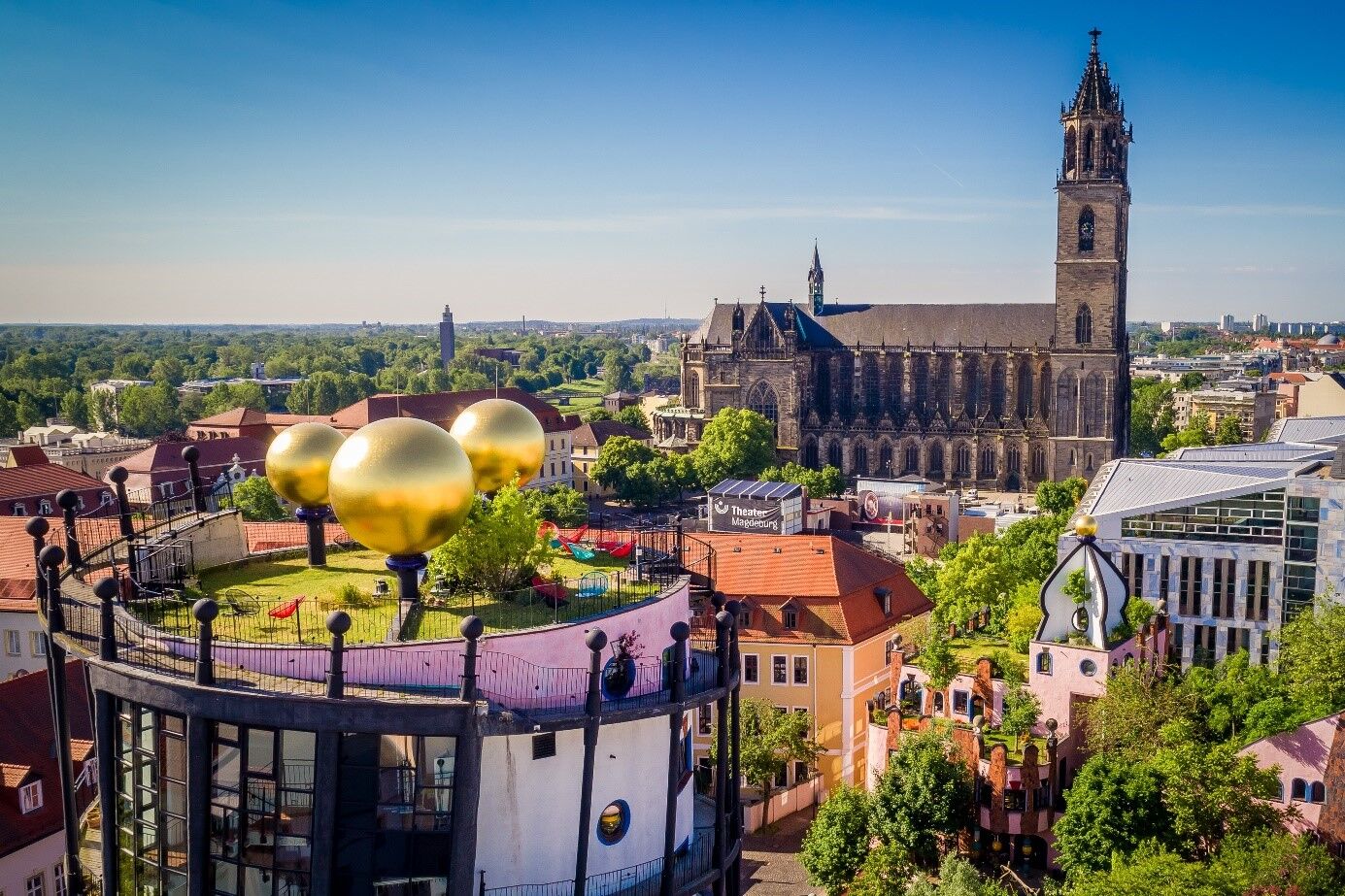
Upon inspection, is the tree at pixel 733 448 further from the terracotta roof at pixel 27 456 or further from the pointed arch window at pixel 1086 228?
the terracotta roof at pixel 27 456

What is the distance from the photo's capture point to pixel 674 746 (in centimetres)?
1983

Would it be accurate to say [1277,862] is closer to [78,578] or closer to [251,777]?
[251,777]

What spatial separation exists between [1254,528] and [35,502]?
54.9 metres

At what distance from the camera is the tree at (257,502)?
72312 millimetres

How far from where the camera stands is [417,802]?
1780 cm

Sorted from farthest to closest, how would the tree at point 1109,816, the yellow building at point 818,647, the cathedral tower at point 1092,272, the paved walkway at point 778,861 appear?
the cathedral tower at point 1092,272 < the yellow building at point 818,647 < the paved walkway at point 778,861 < the tree at point 1109,816

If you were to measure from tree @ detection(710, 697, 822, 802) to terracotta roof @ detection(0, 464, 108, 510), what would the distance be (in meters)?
39.7

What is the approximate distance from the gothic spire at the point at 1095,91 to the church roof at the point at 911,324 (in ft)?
57.2

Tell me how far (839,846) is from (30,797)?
67.6 ft

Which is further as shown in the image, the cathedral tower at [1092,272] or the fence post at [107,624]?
the cathedral tower at [1092,272]

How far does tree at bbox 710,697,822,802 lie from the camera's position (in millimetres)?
39781

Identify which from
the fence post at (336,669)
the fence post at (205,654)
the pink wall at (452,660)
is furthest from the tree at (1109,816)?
the fence post at (205,654)

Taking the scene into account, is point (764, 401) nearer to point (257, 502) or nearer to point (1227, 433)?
point (1227, 433)

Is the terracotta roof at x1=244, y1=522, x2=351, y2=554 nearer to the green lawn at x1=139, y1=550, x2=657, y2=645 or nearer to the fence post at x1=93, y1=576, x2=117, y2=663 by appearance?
the green lawn at x1=139, y1=550, x2=657, y2=645
